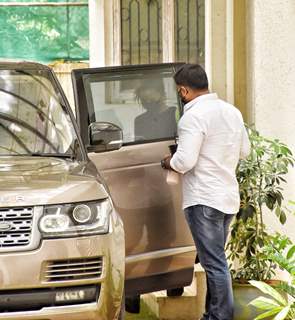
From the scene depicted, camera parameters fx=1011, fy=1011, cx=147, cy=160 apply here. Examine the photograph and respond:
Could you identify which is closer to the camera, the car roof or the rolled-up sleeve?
the rolled-up sleeve

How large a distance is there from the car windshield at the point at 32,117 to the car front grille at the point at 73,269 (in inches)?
43.0

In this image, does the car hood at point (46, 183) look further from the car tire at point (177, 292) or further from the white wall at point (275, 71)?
the white wall at point (275, 71)

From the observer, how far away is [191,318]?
7949 mm

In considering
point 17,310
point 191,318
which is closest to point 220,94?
point 191,318

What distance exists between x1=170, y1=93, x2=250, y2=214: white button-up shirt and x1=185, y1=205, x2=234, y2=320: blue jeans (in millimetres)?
71

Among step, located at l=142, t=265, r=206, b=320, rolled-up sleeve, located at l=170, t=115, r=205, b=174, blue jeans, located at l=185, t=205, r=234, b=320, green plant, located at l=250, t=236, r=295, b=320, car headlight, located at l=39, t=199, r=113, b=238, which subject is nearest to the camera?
green plant, located at l=250, t=236, r=295, b=320

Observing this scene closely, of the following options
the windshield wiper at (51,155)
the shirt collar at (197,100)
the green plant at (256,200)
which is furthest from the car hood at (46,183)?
the green plant at (256,200)

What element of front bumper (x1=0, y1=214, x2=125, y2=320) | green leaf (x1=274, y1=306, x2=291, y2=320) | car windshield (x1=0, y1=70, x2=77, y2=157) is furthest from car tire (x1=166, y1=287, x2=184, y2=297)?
green leaf (x1=274, y1=306, x2=291, y2=320)

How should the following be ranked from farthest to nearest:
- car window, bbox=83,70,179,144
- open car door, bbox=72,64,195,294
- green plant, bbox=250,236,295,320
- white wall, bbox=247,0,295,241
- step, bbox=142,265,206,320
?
white wall, bbox=247,0,295,241, step, bbox=142,265,206,320, car window, bbox=83,70,179,144, open car door, bbox=72,64,195,294, green plant, bbox=250,236,295,320

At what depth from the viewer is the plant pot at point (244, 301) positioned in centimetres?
701

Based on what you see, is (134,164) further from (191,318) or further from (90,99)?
(191,318)

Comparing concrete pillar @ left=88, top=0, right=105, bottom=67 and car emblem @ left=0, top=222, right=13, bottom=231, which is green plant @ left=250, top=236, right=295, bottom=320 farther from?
concrete pillar @ left=88, top=0, right=105, bottom=67

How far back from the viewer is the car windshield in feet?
21.3

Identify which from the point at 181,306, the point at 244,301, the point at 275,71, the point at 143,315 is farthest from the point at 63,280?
the point at 275,71
